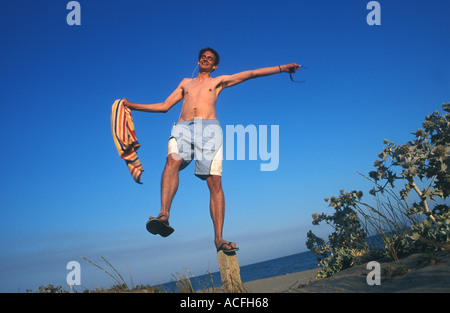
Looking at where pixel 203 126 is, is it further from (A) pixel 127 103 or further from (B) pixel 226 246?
(B) pixel 226 246

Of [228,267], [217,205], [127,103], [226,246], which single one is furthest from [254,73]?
[228,267]

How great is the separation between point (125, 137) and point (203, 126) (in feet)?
3.36

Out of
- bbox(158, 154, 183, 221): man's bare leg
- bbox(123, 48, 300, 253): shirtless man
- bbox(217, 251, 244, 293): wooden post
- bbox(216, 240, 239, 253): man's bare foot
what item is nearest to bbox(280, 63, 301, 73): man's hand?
bbox(123, 48, 300, 253): shirtless man

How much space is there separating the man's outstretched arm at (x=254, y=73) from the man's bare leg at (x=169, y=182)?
140cm

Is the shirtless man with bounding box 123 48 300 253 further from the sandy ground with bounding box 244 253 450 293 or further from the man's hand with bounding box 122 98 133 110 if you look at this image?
the sandy ground with bounding box 244 253 450 293

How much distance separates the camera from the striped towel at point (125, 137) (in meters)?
3.73

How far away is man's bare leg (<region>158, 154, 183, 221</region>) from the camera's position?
3.44 metres

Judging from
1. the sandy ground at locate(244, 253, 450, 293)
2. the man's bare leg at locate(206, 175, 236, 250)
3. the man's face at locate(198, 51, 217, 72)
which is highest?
the man's face at locate(198, 51, 217, 72)

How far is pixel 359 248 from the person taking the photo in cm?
450

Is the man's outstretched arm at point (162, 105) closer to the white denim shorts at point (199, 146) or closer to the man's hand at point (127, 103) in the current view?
the man's hand at point (127, 103)
